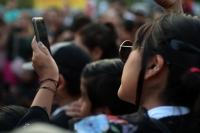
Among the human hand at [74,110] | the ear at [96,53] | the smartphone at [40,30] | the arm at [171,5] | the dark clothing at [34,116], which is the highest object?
the arm at [171,5]

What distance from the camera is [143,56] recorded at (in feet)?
6.53

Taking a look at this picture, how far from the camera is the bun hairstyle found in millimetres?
1904

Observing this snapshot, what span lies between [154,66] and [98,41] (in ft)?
9.25

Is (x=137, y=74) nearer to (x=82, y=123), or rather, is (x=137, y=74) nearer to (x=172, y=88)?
(x=172, y=88)

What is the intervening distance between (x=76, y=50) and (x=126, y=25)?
364 centimetres

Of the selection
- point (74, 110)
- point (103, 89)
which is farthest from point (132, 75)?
point (74, 110)

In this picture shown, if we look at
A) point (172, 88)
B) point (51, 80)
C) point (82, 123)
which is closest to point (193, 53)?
point (172, 88)

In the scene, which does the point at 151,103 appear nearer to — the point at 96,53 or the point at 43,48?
the point at 43,48

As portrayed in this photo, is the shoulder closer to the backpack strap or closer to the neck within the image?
the backpack strap

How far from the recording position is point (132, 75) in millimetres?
2004

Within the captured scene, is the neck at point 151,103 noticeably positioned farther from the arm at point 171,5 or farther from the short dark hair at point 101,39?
the short dark hair at point 101,39

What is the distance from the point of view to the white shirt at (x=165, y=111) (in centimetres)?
191

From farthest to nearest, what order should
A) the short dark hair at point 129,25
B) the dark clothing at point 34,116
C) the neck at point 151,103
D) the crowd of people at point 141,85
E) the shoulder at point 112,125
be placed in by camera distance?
the short dark hair at point 129,25 → the dark clothing at point 34,116 → the neck at point 151,103 → the crowd of people at point 141,85 → the shoulder at point 112,125

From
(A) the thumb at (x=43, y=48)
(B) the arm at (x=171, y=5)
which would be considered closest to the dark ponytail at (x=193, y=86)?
(B) the arm at (x=171, y=5)
